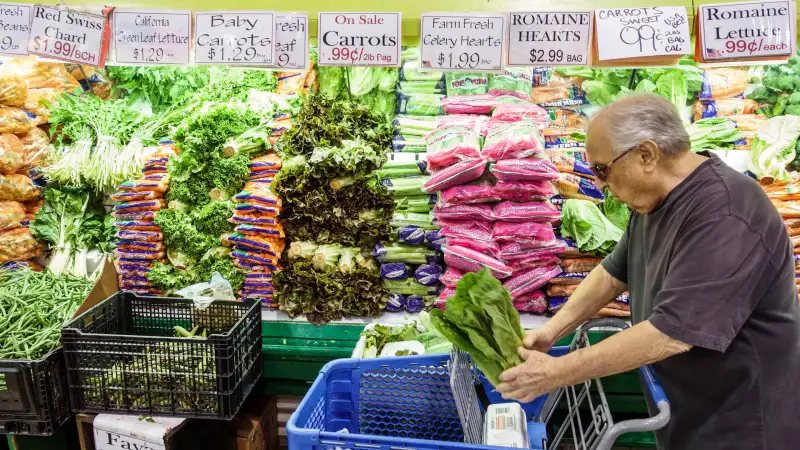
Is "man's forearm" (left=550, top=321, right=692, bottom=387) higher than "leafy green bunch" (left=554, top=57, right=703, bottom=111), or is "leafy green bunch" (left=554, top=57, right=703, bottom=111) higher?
"leafy green bunch" (left=554, top=57, right=703, bottom=111)

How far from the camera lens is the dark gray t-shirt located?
1859mm

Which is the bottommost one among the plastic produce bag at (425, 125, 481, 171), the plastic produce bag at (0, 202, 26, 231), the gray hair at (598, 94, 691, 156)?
the plastic produce bag at (0, 202, 26, 231)

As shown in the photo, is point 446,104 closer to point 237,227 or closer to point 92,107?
point 237,227

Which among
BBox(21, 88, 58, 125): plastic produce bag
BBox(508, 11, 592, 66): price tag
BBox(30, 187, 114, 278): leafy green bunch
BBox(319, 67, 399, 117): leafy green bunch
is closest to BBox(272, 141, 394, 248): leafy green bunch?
BBox(319, 67, 399, 117): leafy green bunch

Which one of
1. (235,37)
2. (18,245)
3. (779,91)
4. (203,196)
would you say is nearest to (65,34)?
(235,37)

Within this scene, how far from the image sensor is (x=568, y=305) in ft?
8.48

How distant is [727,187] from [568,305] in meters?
0.85

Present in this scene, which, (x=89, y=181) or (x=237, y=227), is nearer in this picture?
(x=237, y=227)

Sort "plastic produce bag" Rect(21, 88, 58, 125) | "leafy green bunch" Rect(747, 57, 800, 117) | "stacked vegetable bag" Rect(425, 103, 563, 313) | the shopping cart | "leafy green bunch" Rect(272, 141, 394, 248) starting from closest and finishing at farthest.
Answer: the shopping cart < "stacked vegetable bag" Rect(425, 103, 563, 313) < "leafy green bunch" Rect(272, 141, 394, 248) < "leafy green bunch" Rect(747, 57, 800, 117) < "plastic produce bag" Rect(21, 88, 58, 125)

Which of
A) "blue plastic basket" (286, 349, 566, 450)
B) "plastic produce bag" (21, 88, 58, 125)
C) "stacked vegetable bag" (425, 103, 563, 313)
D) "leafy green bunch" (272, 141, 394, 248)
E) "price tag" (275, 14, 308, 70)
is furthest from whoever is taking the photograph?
"plastic produce bag" (21, 88, 58, 125)

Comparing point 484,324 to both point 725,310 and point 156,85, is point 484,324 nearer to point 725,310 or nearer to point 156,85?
point 725,310

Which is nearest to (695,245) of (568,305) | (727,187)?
(727,187)

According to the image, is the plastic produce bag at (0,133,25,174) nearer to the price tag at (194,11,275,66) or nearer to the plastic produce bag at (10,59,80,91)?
the plastic produce bag at (10,59,80,91)

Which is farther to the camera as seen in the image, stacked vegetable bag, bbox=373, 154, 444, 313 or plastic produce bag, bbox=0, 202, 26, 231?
plastic produce bag, bbox=0, 202, 26, 231
